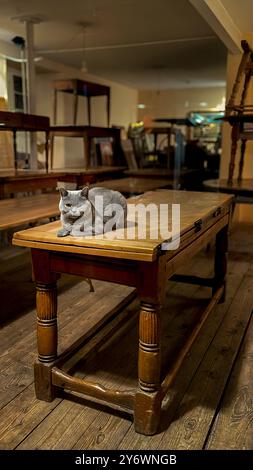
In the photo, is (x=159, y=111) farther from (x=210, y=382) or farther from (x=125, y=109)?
(x=210, y=382)

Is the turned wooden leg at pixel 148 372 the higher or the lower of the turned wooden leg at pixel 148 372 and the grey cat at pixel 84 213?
the lower

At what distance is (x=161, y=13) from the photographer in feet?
14.5

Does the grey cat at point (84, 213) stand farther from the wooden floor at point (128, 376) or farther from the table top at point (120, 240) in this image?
the wooden floor at point (128, 376)

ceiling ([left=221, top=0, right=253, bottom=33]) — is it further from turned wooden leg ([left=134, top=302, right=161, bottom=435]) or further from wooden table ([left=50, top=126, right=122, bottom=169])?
turned wooden leg ([left=134, top=302, right=161, bottom=435])

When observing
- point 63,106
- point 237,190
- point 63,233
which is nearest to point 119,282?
point 63,233

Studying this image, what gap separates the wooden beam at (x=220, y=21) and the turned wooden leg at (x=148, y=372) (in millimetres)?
2677

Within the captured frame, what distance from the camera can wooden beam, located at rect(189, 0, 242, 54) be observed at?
3.11 meters

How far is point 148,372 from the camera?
1307mm

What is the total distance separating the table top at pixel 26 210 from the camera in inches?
85.4

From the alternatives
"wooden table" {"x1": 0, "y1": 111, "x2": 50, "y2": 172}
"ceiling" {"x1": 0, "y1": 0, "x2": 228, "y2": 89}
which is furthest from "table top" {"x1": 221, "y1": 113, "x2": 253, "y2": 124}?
"wooden table" {"x1": 0, "y1": 111, "x2": 50, "y2": 172}

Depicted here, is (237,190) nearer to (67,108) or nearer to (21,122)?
(21,122)

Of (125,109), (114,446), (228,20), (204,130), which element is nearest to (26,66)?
(228,20)

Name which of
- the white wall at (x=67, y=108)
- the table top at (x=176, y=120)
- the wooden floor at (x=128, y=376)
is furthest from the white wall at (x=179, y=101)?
the wooden floor at (x=128, y=376)

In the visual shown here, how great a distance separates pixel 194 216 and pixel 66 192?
590 millimetres
